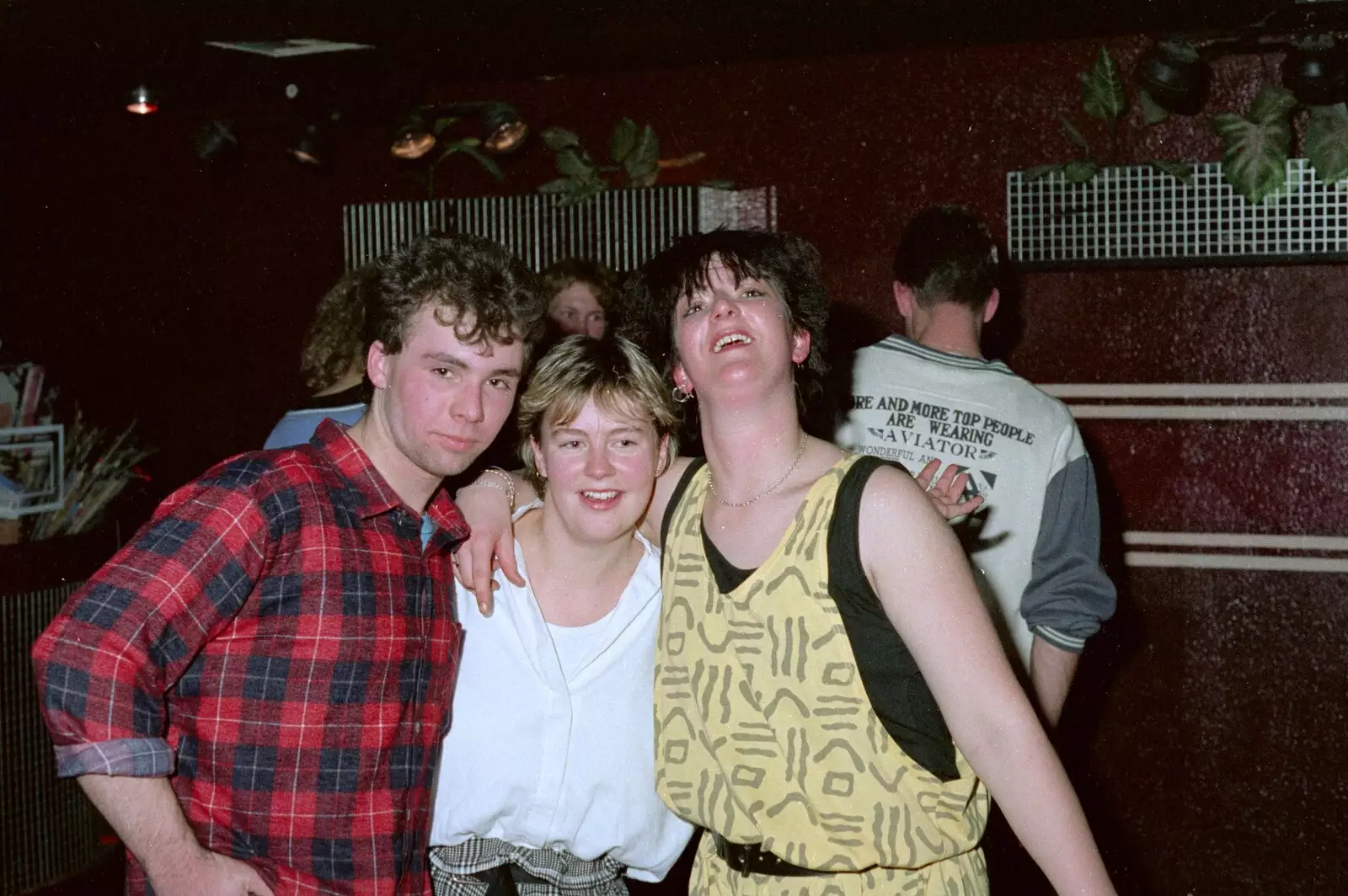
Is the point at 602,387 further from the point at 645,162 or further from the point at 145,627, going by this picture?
the point at 645,162

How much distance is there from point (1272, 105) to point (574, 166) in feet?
8.63

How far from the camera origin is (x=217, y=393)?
6.19 metres

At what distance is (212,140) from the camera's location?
18.4ft

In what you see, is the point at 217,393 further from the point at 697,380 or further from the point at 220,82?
the point at 697,380

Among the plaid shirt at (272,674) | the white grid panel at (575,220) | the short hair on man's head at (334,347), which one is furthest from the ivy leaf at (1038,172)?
the plaid shirt at (272,674)

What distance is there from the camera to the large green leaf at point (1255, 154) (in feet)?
13.9

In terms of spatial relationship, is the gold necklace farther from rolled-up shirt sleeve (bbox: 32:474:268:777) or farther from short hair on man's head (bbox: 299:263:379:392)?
short hair on man's head (bbox: 299:263:379:392)

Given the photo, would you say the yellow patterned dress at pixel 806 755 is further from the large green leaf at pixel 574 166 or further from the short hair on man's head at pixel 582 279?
the large green leaf at pixel 574 166

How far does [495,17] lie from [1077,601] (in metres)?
2.78

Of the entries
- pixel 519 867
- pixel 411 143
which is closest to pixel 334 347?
pixel 519 867

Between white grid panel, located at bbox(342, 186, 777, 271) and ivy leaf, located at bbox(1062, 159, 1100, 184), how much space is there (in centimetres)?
120

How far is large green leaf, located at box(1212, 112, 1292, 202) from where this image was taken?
424cm

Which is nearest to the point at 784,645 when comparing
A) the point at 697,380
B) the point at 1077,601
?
the point at 697,380

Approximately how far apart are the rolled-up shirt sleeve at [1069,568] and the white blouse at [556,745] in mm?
1270
